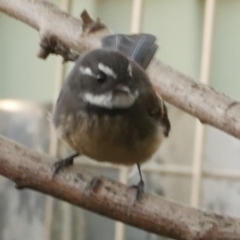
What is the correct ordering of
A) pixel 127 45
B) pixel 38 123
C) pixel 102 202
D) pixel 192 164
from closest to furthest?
pixel 102 202
pixel 127 45
pixel 192 164
pixel 38 123

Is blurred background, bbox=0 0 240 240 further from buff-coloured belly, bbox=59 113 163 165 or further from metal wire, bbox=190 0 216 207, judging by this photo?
buff-coloured belly, bbox=59 113 163 165

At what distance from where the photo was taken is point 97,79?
0.87 m

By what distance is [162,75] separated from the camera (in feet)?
3.43

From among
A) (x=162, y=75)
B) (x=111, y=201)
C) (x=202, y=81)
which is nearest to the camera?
(x=111, y=201)

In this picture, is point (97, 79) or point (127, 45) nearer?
point (97, 79)

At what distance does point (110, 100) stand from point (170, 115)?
1.02 metres

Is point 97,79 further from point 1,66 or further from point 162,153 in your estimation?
point 1,66

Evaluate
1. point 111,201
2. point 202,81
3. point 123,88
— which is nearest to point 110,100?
point 123,88

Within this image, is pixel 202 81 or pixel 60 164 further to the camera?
pixel 202 81

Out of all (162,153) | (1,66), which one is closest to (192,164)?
(162,153)

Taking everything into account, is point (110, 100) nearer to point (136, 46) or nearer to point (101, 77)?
point (101, 77)

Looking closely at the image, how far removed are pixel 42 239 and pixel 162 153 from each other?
53 centimetres

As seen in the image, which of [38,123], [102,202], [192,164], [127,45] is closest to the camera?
[102,202]

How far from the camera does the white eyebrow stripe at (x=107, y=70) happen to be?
0.85m
